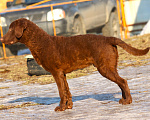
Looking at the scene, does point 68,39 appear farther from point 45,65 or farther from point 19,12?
point 19,12

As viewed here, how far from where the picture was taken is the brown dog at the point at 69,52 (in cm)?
541

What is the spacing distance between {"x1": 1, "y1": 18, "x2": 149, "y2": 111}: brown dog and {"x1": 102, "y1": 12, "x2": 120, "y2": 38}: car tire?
9.88 metres

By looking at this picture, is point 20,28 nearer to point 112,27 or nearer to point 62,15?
point 62,15

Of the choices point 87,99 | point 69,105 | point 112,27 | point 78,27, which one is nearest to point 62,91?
point 69,105

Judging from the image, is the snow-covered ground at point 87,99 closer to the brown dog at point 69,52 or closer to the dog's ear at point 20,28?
the brown dog at point 69,52

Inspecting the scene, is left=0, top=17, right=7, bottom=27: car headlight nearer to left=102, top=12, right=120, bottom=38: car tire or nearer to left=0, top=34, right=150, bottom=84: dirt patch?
left=0, top=34, right=150, bottom=84: dirt patch

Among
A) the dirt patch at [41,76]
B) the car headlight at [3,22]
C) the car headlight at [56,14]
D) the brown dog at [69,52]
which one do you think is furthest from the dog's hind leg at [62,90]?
the car headlight at [3,22]

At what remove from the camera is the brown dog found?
5.41 m

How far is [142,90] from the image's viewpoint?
6.35 m

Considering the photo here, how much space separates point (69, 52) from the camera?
5.64 metres

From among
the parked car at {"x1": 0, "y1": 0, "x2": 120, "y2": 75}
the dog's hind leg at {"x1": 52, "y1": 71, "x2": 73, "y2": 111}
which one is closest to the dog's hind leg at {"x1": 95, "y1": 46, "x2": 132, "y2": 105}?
the dog's hind leg at {"x1": 52, "y1": 71, "x2": 73, "y2": 111}

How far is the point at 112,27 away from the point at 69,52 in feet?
34.4

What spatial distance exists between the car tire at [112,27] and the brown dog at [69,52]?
9.88 m

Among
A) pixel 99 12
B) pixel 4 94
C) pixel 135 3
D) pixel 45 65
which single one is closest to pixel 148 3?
pixel 135 3
